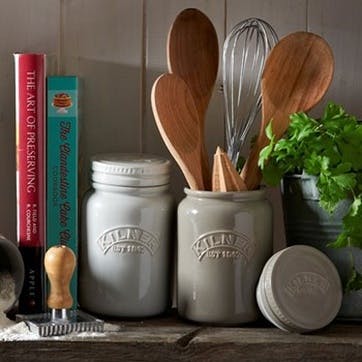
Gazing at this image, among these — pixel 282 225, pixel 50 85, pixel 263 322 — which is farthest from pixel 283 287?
pixel 50 85

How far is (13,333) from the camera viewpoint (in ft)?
2.99

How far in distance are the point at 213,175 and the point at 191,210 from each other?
4 cm

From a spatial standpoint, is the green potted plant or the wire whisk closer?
the green potted plant

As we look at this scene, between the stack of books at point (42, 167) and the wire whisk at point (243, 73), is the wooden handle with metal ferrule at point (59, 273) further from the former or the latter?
the wire whisk at point (243, 73)

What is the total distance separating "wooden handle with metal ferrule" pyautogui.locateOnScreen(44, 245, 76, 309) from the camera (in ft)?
3.03

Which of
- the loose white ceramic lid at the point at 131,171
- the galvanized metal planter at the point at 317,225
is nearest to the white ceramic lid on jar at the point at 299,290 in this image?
the galvanized metal planter at the point at 317,225

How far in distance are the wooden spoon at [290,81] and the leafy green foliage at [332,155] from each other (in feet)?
0.12

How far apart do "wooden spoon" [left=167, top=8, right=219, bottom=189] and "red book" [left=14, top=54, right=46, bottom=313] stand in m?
0.13

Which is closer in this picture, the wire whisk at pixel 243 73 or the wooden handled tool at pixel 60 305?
the wooden handled tool at pixel 60 305

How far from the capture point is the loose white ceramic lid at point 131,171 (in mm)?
969

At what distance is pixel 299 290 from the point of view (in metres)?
0.93

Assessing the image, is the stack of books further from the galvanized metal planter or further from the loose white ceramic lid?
the galvanized metal planter

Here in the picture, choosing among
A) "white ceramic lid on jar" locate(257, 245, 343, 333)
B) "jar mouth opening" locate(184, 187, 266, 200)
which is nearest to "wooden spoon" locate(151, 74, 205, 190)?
"jar mouth opening" locate(184, 187, 266, 200)

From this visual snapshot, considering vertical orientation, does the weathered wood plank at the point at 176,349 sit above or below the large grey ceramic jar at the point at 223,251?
below
